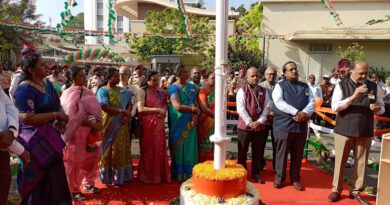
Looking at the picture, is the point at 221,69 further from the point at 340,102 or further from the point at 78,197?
the point at 78,197

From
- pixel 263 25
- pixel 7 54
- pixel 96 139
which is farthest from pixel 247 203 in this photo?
pixel 7 54

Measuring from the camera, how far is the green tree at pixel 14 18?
19375 millimetres

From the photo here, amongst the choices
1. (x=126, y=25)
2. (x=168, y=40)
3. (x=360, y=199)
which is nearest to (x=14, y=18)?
(x=168, y=40)

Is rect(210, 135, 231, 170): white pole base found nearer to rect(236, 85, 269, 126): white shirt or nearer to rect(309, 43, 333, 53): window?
rect(236, 85, 269, 126): white shirt

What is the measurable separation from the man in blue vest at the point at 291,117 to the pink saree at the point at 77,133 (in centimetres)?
238

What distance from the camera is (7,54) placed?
22297mm

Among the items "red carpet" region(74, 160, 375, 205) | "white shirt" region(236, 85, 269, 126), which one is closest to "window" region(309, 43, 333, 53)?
"red carpet" region(74, 160, 375, 205)

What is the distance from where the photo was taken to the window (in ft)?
66.3

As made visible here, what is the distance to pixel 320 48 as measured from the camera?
2036 centimetres

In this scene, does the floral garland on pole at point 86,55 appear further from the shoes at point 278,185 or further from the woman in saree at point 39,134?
the woman in saree at point 39,134

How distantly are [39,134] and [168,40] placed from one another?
19.3 meters

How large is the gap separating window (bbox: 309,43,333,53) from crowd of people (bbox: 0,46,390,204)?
1600cm

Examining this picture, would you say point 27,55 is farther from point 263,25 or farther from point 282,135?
point 263,25

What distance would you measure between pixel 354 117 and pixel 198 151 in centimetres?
227
